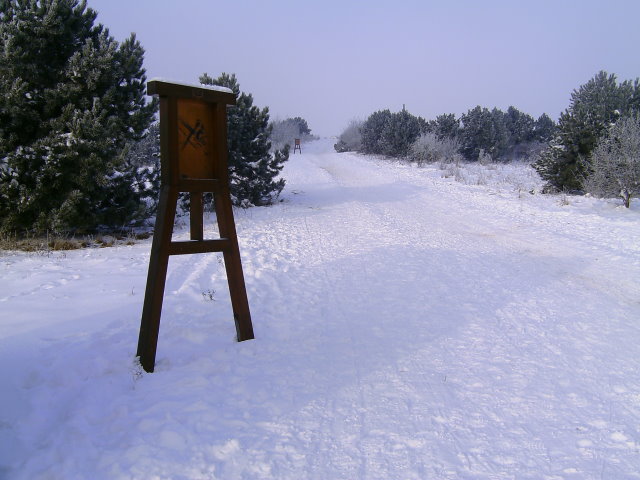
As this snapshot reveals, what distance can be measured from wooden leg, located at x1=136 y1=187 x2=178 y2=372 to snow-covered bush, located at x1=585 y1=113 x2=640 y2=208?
39.6 feet

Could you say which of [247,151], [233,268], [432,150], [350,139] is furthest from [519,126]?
[233,268]

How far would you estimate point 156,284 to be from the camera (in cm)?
320

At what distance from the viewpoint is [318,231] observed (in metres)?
8.50

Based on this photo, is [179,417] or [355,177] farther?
[355,177]

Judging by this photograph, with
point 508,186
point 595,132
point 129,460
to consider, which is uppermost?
point 595,132

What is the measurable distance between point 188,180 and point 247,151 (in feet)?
27.9

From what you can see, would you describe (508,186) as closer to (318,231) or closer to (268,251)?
(318,231)

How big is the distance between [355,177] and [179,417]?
1714 centimetres

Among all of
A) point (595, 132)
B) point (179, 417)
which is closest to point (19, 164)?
point (179, 417)

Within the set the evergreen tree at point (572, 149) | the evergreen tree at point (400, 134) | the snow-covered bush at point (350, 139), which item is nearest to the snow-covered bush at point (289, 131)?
the snow-covered bush at point (350, 139)

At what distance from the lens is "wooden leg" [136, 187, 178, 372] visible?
318cm

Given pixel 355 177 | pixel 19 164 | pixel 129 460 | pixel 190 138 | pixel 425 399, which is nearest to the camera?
pixel 129 460

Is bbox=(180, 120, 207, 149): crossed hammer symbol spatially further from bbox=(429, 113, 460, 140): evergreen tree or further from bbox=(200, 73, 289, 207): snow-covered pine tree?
bbox=(429, 113, 460, 140): evergreen tree

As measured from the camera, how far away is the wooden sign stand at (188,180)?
3.19 m
